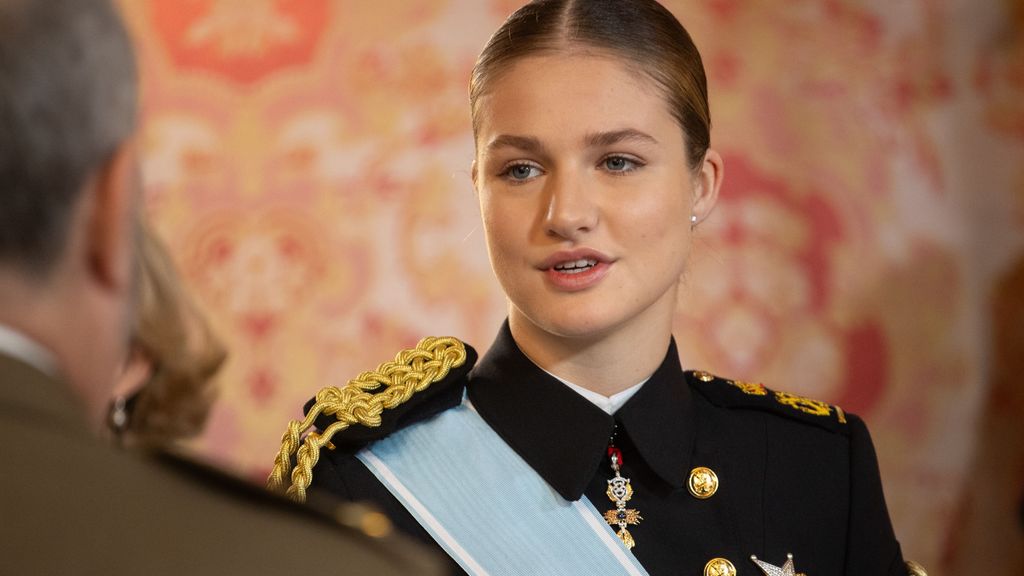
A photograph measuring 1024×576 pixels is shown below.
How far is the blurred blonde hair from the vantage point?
653mm

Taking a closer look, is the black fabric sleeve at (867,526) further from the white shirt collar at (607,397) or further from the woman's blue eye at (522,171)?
the woman's blue eye at (522,171)

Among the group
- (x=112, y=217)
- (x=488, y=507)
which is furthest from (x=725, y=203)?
(x=112, y=217)

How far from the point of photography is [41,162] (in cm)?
53

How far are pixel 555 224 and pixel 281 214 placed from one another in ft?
3.42

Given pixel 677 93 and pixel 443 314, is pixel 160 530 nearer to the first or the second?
pixel 677 93

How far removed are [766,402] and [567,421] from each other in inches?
9.1

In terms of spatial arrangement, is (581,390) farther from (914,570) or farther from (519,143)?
(914,570)

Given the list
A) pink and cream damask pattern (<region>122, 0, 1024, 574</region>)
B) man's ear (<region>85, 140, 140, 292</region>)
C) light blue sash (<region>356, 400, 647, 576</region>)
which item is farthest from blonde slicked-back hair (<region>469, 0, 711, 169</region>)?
pink and cream damask pattern (<region>122, 0, 1024, 574</region>)

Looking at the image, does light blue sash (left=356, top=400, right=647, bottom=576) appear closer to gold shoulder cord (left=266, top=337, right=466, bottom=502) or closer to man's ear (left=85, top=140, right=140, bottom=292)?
gold shoulder cord (left=266, top=337, right=466, bottom=502)

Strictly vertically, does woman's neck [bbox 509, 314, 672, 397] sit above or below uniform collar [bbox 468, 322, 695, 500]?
above

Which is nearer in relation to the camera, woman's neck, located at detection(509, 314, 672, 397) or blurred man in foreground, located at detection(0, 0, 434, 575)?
blurred man in foreground, located at detection(0, 0, 434, 575)

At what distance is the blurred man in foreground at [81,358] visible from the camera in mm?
504

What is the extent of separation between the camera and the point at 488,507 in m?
1.10

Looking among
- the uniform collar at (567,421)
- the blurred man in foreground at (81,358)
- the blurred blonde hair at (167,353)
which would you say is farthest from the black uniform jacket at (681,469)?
the blurred man in foreground at (81,358)
